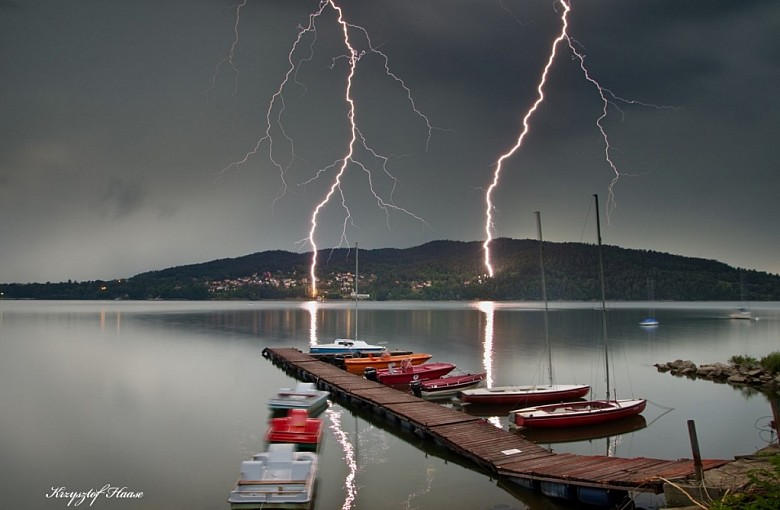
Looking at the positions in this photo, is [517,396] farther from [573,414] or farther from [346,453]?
[346,453]

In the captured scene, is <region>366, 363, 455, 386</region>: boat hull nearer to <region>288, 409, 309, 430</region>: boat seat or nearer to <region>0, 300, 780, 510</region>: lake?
<region>0, 300, 780, 510</region>: lake

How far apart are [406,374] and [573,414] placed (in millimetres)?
12157

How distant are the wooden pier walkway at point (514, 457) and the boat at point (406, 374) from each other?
435 cm

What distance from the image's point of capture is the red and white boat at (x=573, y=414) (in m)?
20.8

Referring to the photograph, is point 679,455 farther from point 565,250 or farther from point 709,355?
point 565,250

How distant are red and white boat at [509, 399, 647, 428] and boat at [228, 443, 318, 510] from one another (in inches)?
383

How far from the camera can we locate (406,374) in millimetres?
31766

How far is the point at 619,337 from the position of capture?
70.9 m

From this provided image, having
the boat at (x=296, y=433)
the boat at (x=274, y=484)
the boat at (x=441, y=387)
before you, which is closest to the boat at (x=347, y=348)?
the boat at (x=441, y=387)

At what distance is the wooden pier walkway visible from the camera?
1295 centimetres

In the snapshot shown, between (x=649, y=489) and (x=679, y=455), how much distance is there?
8.64 metres

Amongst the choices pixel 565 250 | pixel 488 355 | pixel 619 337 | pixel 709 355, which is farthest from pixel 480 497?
pixel 565 250

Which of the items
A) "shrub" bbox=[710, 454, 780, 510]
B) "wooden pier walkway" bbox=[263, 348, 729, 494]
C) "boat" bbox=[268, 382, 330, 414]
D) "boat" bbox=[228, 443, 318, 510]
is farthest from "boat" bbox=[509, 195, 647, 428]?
"shrub" bbox=[710, 454, 780, 510]

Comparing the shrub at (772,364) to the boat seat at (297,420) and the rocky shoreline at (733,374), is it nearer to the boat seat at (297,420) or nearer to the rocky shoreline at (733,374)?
the rocky shoreline at (733,374)
